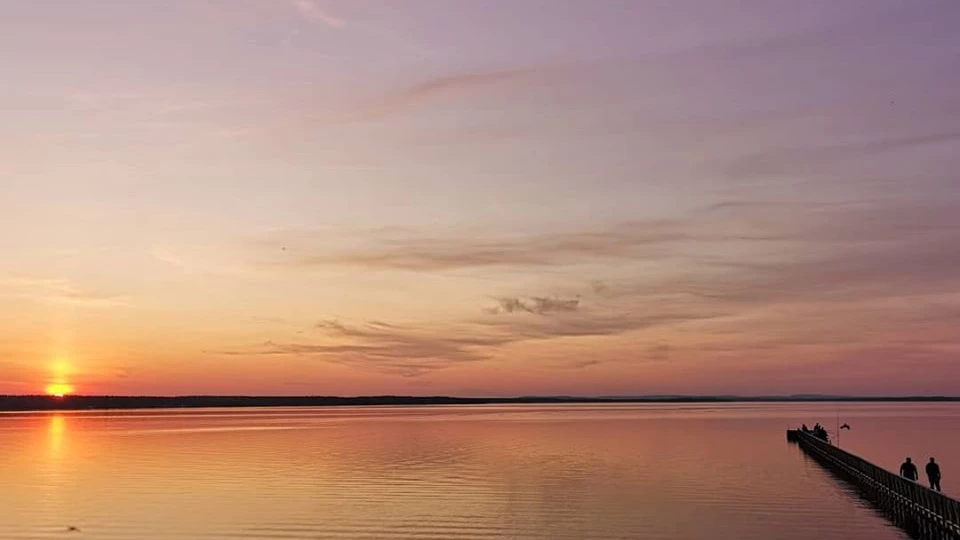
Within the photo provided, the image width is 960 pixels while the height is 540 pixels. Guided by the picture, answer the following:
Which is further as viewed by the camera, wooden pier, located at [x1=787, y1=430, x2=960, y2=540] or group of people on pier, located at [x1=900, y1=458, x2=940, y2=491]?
group of people on pier, located at [x1=900, y1=458, x2=940, y2=491]

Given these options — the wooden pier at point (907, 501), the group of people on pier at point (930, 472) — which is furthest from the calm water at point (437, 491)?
the group of people on pier at point (930, 472)

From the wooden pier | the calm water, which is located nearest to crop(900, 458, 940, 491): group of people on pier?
the wooden pier

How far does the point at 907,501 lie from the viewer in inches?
1930

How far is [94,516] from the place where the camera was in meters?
50.6

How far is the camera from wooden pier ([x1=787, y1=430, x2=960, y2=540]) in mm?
41688

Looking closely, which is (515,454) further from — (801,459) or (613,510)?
(613,510)

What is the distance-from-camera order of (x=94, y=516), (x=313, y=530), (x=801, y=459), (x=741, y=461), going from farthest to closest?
(x=801, y=459) → (x=741, y=461) → (x=94, y=516) → (x=313, y=530)

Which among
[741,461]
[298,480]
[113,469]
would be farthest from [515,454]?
[113,469]

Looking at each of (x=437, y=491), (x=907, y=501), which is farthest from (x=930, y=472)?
(x=437, y=491)

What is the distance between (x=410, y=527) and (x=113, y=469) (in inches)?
1587

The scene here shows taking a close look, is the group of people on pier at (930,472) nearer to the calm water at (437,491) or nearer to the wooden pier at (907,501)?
the wooden pier at (907,501)

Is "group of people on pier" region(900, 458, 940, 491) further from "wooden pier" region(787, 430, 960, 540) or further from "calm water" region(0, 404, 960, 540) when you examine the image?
"calm water" region(0, 404, 960, 540)

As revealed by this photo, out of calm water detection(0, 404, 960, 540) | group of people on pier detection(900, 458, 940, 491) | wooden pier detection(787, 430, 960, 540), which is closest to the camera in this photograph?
wooden pier detection(787, 430, 960, 540)

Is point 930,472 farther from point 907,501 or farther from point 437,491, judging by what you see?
point 437,491
